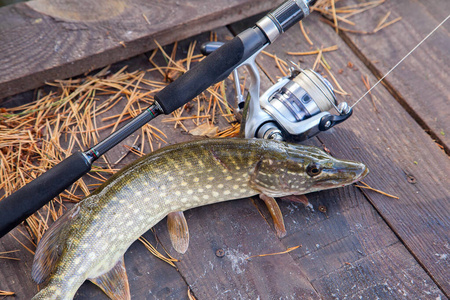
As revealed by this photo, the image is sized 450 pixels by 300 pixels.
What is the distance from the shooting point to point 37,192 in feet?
6.50

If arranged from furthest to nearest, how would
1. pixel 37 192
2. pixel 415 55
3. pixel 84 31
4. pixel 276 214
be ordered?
pixel 415 55 < pixel 84 31 < pixel 276 214 < pixel 37 192

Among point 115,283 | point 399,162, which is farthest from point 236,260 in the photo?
point 399,162

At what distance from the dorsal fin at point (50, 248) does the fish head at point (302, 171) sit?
104 centimetres

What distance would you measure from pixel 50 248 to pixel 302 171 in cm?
141

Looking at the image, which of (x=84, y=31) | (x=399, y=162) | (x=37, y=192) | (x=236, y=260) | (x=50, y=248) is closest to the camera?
(x=37, y=192)

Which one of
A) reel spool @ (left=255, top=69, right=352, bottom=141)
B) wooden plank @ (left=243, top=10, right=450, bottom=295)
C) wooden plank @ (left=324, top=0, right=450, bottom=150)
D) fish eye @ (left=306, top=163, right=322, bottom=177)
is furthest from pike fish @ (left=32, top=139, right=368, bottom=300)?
wooden plank @ (left=324, top=0, right=450, bottom=150)

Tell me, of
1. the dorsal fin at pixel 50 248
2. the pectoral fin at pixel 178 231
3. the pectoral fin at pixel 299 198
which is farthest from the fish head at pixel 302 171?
the dorsal fin at pixel 50 248

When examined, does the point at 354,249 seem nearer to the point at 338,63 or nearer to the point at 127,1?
the point at 338,63

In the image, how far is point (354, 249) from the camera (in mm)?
2303

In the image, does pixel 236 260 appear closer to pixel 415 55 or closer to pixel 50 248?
pixel 50 248

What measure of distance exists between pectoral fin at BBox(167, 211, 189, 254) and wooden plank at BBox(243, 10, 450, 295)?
1046 millimetres

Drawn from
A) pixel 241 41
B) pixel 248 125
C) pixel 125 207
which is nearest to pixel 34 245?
pixel 125 207

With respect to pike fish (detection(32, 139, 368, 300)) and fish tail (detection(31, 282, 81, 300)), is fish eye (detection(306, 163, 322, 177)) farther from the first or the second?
fish tail (detection(31, 282, 81, 300))

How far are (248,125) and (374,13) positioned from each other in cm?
154
